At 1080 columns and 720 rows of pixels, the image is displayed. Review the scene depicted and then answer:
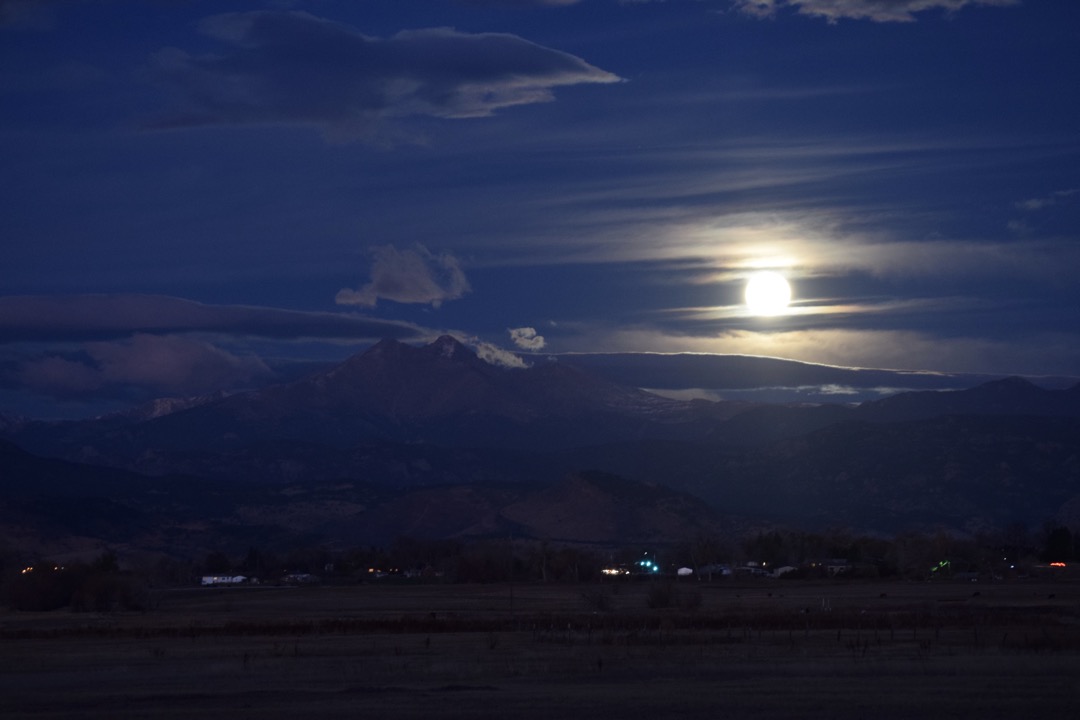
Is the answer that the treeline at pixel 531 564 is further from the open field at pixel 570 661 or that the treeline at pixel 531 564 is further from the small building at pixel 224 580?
the open field at pixel 570 661

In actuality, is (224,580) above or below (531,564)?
below

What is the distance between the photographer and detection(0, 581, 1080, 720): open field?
35.2 meters

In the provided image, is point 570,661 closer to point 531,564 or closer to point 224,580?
point 531,564

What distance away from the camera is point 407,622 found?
70.6 m

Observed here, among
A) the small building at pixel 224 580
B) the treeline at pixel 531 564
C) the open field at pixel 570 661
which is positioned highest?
the treeline at pixel 531 564

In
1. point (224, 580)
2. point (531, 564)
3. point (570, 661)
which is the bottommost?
point (570, 661)

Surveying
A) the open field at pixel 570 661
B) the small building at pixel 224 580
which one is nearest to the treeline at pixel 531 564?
the small building at pixel 224 580

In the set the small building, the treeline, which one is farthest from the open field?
the small building

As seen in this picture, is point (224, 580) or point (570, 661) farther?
point (224, 580)

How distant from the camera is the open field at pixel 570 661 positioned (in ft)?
116

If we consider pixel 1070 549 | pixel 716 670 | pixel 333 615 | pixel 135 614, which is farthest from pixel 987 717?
pixel 1070 549

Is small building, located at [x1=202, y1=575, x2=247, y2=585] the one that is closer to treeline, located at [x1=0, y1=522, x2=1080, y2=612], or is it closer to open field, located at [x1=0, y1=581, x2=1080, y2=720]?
treeline, located at [x1=0, y1=522, x2=1080, y2=612]

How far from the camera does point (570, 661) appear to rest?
4734cm

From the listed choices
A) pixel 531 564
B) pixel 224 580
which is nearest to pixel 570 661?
pixel 531 564
